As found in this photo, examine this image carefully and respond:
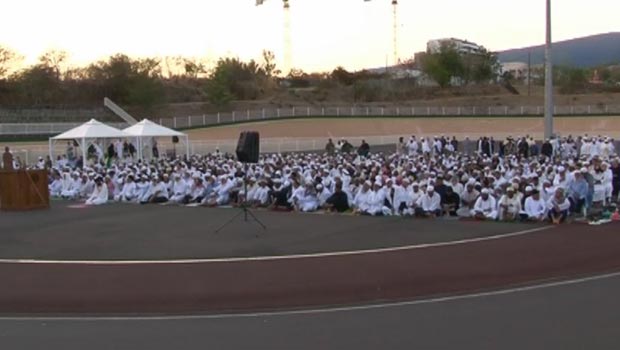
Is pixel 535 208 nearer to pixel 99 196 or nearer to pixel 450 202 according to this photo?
pixel 450 202

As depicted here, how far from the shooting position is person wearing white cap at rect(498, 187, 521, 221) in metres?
17.2

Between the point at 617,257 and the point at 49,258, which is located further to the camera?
the point at 49,258

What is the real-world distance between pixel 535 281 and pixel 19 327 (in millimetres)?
6916

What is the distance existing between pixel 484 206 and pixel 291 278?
25.3 ft

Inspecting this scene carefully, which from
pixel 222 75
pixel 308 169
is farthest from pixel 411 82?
pixel 308 169

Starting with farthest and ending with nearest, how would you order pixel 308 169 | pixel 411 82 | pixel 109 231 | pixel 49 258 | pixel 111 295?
pixel 411 82 < pixel 308 169 < pixel 109 231 < pixel 49 258 < pixel 111 295

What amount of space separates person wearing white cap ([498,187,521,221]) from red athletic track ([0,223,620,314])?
321 cm

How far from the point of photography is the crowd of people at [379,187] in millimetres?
17734

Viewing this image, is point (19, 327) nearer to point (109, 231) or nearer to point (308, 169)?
point (109, 231)

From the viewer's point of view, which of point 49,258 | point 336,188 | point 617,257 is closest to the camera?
point 617,257

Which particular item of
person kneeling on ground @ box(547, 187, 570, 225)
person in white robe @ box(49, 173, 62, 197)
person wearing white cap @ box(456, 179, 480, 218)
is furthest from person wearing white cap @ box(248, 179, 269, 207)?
person in white robe @ box(49, 173, 62, 197)

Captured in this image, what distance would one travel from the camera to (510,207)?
56.7ft

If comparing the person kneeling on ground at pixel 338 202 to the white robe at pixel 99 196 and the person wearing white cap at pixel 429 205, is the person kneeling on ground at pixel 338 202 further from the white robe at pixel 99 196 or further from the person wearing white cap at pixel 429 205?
the white robe at pixel 99 196

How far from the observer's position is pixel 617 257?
12.5 metres
